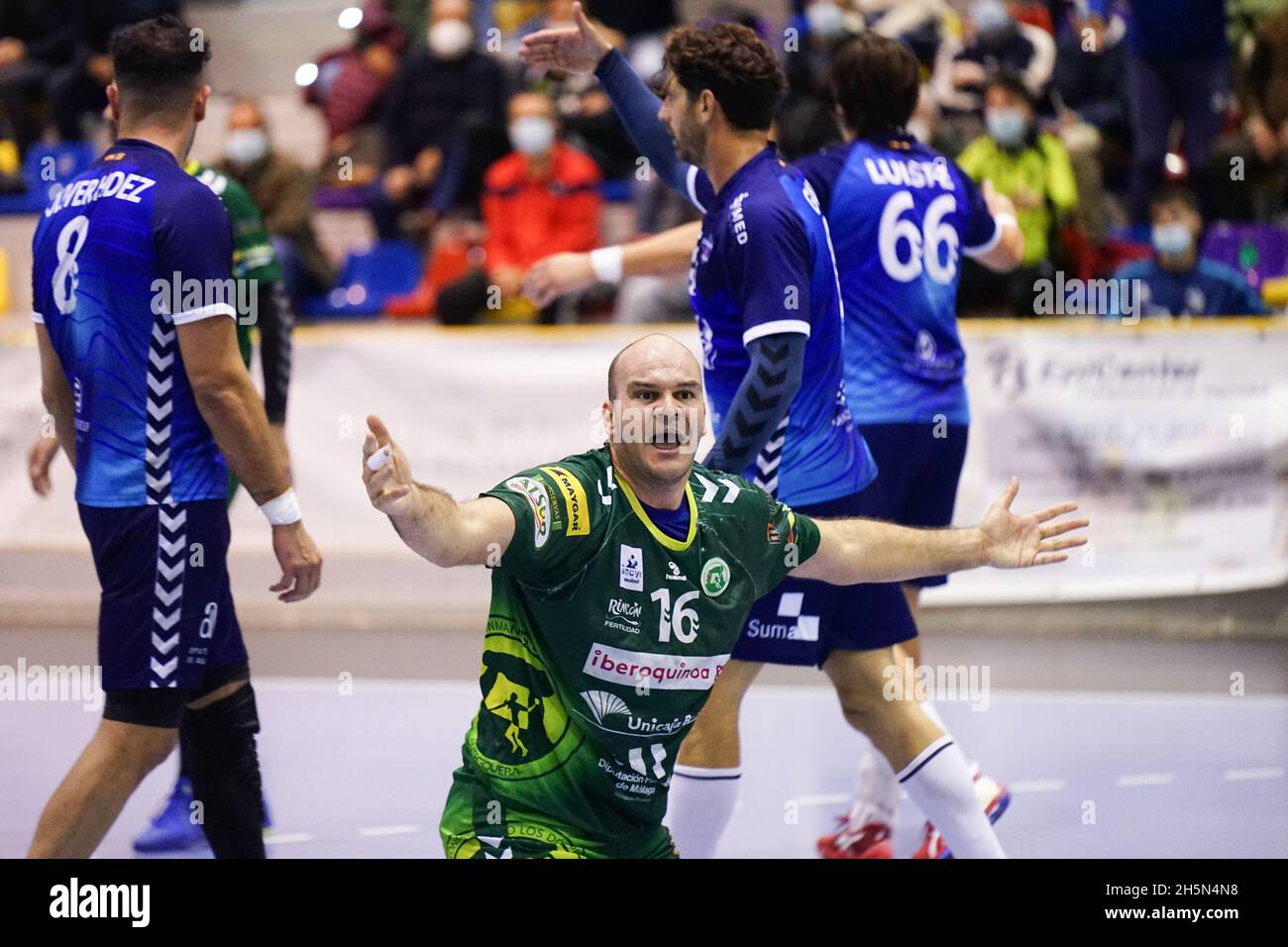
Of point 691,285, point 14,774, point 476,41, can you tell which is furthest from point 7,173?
point 691,285

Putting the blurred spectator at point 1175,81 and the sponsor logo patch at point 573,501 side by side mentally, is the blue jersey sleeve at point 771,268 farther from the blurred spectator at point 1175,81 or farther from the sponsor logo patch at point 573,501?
the blurred spectator at point 1175,81

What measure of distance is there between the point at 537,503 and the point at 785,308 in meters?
1.14

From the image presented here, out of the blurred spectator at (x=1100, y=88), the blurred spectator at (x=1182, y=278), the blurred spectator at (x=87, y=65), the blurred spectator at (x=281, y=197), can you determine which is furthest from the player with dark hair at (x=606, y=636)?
the blurred spectator at (x=87, y=65)

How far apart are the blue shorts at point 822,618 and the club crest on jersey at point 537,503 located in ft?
4.08

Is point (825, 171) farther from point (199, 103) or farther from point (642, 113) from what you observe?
point (199, 103)

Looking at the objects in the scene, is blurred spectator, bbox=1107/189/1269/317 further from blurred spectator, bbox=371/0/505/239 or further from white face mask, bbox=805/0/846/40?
blurred spectator, bbox=371/0/505/239

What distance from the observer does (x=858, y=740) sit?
6.66 m

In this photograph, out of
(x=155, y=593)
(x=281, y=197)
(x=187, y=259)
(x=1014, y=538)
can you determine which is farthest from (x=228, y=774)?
(x=281, y=197)

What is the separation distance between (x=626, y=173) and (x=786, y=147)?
247 centimetres

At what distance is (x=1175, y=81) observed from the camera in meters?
10.1

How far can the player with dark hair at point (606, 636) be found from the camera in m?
3.18

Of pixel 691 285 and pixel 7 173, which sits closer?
pixel 691 285
